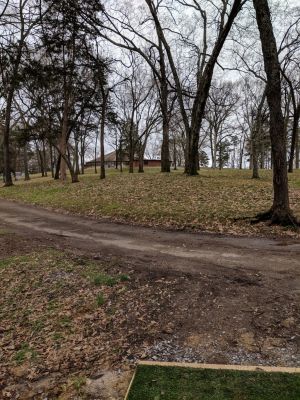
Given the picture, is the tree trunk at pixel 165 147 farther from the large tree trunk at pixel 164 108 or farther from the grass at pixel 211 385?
the grass at pixel 211 385

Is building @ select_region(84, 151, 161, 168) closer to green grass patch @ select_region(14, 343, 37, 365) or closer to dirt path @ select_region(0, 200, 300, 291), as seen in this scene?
dirt path @ select_region(0, 200, 300, 291)

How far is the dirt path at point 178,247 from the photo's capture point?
6562 millimetres

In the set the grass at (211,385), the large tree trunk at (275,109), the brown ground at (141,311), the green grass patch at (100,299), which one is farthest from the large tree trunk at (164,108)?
the grass at (211,385)

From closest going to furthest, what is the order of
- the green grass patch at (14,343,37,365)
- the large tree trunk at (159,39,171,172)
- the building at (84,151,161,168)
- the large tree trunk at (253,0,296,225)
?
the green grass patch at (14,343,37,365) → the large tree trunk at (253,0,296,225) → the large tree trunk at (159,39,171,172) → the building at (84,151,161,168)

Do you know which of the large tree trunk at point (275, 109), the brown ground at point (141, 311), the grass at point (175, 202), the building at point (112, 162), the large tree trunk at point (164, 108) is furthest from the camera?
the building at point (112, 162)

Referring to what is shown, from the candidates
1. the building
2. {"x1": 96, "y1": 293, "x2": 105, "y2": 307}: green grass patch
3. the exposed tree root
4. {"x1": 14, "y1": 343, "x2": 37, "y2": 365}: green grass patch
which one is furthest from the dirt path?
the building

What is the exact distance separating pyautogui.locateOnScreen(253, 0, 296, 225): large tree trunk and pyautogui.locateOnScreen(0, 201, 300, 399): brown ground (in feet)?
5.10

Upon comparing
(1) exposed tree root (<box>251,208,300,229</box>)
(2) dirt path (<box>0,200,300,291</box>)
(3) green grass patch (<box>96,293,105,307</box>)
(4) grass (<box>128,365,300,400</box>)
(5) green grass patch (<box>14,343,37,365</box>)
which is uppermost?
(1) exposed tree root (<box>251,208,300,229</box>)

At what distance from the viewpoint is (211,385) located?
3.39m

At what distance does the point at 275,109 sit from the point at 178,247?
15.3 ft

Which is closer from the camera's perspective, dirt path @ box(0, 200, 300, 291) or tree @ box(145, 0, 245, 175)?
dirt path @ box(0, 200, 300, 291)

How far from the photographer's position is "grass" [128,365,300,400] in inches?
126

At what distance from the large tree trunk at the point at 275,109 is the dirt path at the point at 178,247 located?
1418 mm

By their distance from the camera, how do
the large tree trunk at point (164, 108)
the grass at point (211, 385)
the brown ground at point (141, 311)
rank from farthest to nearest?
the large tree trunk at point (164, 108) < the brown ground at point (141, 311) < the grass at point (211, 385)
